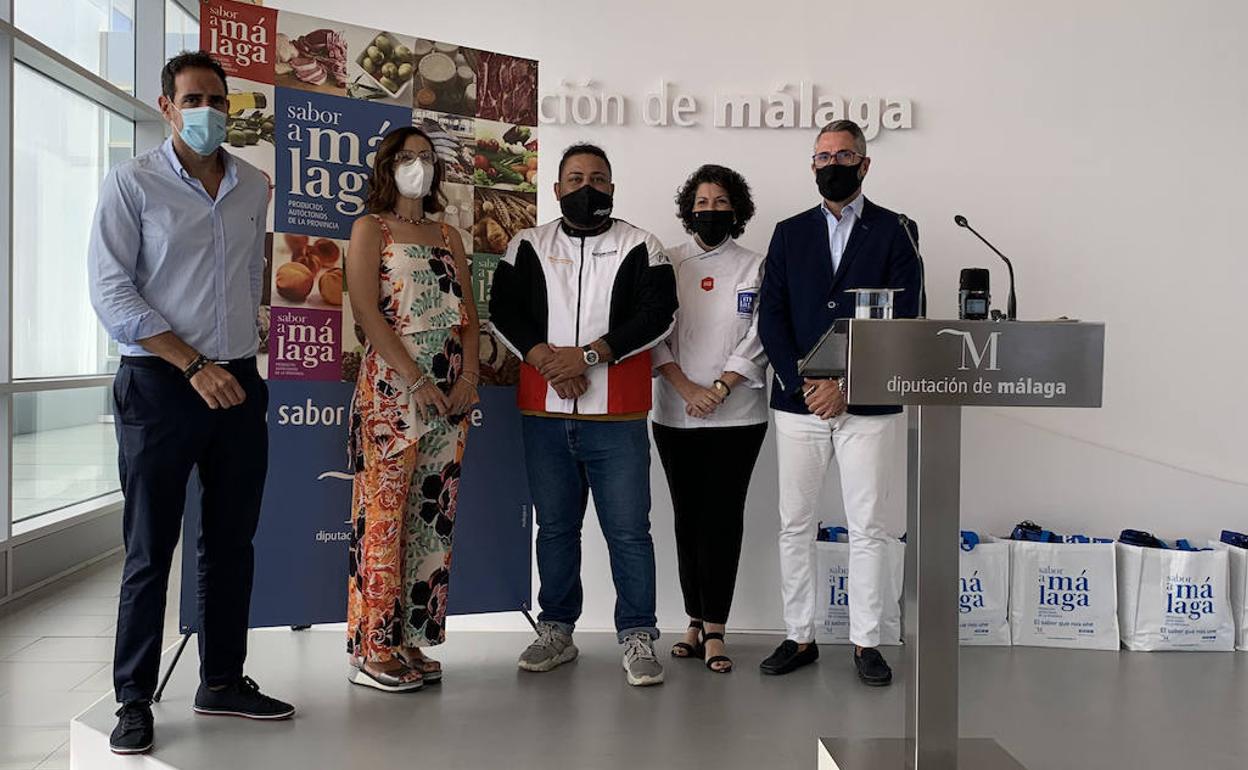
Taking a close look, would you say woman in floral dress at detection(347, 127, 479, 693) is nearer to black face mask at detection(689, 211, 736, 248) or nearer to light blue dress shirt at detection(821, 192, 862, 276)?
black face mask at detection(689, 211, 736, 248)

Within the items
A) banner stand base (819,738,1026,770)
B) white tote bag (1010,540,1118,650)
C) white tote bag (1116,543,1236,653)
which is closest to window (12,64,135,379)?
banner stand base (819,738,1026,770)

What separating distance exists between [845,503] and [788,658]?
1.92 ft

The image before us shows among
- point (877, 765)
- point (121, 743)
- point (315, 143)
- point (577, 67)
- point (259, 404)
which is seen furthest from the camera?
point (577, 67)

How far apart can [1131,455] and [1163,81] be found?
5.17ft

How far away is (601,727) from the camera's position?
9.97ft

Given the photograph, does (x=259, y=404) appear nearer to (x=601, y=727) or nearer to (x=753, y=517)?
(x=601, y=727)

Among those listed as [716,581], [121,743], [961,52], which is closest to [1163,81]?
[961,52]

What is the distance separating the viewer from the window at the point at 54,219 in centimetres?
530

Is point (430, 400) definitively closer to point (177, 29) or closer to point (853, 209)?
point (853, 209)

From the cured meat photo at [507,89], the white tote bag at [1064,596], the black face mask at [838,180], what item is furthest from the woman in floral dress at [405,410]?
the white tote bag at [1064,596]

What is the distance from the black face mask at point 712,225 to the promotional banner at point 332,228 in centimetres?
68

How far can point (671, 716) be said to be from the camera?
124 inches

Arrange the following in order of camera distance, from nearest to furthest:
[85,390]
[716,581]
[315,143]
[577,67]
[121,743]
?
[121,743], [315,143], [716,581], [577,67], [85,390]

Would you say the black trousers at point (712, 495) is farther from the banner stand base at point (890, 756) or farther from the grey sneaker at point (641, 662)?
the banner stand base at point (890, 756)
